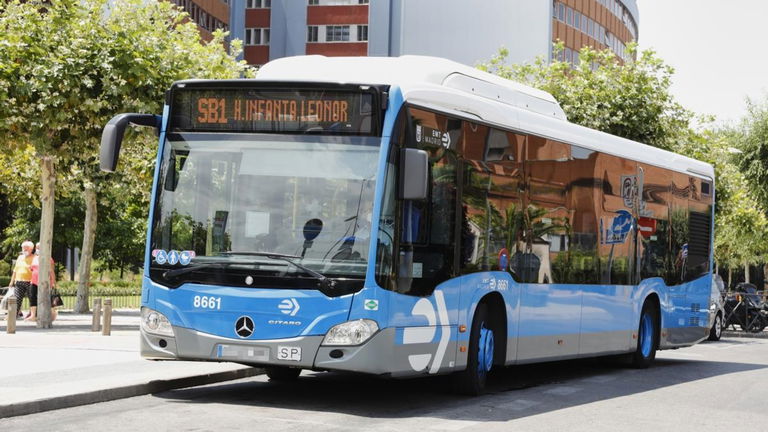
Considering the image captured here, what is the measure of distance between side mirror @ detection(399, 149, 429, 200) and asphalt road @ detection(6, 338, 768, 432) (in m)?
1.96

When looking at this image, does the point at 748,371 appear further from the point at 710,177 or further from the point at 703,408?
the point at 703,408

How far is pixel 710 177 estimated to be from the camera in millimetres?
21422

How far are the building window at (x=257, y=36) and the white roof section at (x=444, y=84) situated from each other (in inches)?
2522

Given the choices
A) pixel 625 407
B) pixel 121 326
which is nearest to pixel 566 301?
pixel 625 407

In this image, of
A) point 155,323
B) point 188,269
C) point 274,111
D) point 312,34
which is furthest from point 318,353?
point 312,34

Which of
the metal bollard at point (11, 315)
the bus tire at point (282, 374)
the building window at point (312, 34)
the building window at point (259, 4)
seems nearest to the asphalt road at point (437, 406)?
the bus tire at point (282, 374)

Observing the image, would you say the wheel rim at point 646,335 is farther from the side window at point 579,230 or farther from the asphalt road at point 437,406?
the side window at point 579,230

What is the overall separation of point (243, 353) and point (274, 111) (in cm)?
220

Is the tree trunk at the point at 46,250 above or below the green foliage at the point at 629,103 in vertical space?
below

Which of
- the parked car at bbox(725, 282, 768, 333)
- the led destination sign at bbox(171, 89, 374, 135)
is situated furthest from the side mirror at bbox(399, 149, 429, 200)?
the parked car at bbox(725, 282, 768, 333)

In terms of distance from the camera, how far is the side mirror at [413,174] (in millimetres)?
11125

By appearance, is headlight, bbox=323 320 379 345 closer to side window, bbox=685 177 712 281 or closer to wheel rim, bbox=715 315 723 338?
side window, bbox=685 177 712 281

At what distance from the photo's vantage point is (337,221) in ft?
36.6

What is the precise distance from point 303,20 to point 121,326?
52721mm
